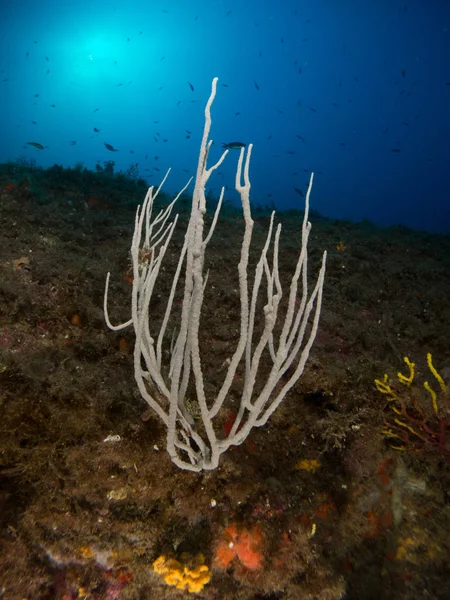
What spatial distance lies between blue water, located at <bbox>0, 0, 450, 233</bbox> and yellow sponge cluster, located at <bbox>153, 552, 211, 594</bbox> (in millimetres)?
47096

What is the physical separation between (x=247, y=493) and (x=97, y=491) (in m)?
1.06

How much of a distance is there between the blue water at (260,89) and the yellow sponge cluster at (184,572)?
47.1 m

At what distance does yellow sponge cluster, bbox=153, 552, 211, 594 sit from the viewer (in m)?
2.04

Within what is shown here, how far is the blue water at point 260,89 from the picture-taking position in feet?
174

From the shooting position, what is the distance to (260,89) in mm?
93750

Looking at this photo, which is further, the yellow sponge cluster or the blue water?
the blue water

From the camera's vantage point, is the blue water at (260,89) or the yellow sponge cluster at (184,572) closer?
the yellow sponge cluster at (184,572)

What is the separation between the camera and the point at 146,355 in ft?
5.80

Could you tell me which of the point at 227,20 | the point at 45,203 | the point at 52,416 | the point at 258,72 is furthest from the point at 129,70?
the point at 52,416

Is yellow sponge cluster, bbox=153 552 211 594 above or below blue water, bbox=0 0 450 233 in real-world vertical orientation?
below

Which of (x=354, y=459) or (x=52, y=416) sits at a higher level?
(x=52, y=416)

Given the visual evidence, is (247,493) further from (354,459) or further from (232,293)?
(232,293)

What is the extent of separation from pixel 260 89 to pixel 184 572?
111089mm

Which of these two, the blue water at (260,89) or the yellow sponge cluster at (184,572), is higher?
the blue water at (260,89)
